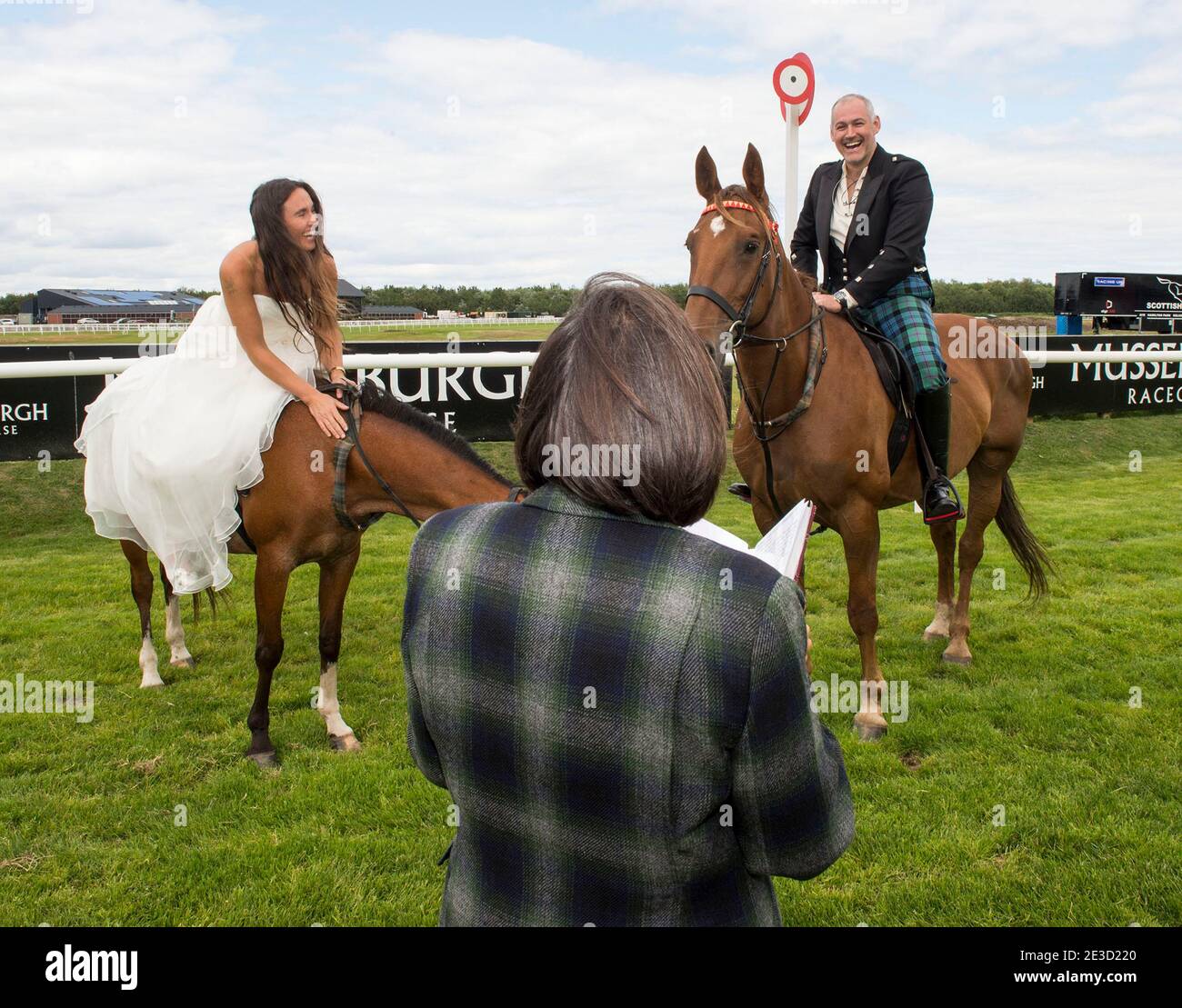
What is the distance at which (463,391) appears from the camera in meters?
9.36

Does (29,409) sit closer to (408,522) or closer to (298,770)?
(408,522)

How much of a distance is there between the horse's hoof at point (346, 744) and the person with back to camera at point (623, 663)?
3208mm

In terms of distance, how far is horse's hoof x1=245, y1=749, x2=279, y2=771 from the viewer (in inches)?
167

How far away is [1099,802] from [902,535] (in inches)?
206

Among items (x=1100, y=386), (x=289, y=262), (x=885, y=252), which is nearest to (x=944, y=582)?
(x=885, y=252)

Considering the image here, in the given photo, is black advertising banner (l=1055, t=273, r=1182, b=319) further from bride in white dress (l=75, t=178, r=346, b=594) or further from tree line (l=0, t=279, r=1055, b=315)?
bride in white dress (l=75, t=178, r=346, b=594)

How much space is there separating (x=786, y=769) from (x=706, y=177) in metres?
3.84

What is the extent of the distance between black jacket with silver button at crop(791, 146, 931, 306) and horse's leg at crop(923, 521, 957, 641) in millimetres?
1834

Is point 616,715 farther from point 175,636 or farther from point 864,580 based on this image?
point 175,636

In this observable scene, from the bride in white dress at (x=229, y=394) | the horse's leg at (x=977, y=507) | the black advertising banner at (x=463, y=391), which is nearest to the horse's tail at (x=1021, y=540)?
the horse's leg at (x=977, y=507)

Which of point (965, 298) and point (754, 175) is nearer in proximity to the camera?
point (754, 175)

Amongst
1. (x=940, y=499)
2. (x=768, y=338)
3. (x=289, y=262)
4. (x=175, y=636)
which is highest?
(x=289, y=262)

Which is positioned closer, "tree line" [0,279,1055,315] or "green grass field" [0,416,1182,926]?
"green grass field" [0,416,1182,926]

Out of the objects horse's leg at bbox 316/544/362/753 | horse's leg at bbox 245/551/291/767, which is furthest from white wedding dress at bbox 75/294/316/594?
horse's leg at bbox 316/544/362/753
